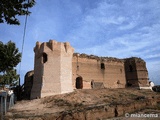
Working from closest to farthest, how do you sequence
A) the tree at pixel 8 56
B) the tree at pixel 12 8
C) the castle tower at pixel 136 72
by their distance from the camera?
the tree at pixel 12 8 → the tree at pixel 8 56 → the castle tower at pixel 136 72

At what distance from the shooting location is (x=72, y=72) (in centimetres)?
2105

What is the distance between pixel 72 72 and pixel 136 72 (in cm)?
1333

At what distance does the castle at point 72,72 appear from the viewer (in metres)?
17.8

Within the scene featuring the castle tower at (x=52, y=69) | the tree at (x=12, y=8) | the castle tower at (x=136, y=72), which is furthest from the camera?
the castle tower at (x=136, y=72)

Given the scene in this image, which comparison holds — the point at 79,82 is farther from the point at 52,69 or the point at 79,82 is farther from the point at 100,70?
the point at 52,69

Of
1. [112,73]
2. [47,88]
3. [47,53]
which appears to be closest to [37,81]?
[47,88]

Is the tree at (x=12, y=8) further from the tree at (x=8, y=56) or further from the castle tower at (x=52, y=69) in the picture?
the castle tower at (x=52, y=69)

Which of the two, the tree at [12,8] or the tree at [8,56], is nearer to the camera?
the tree at [12,8]

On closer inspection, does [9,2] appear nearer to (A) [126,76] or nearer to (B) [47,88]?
(B) [47,88]

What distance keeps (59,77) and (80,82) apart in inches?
201

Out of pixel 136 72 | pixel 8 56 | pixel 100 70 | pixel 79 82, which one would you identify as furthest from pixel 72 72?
pixel 136 72

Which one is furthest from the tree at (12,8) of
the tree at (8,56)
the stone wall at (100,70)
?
the stone wall at (100,70)

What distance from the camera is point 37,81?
1845 centimetres

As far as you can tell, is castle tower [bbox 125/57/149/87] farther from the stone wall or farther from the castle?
the stone wall
